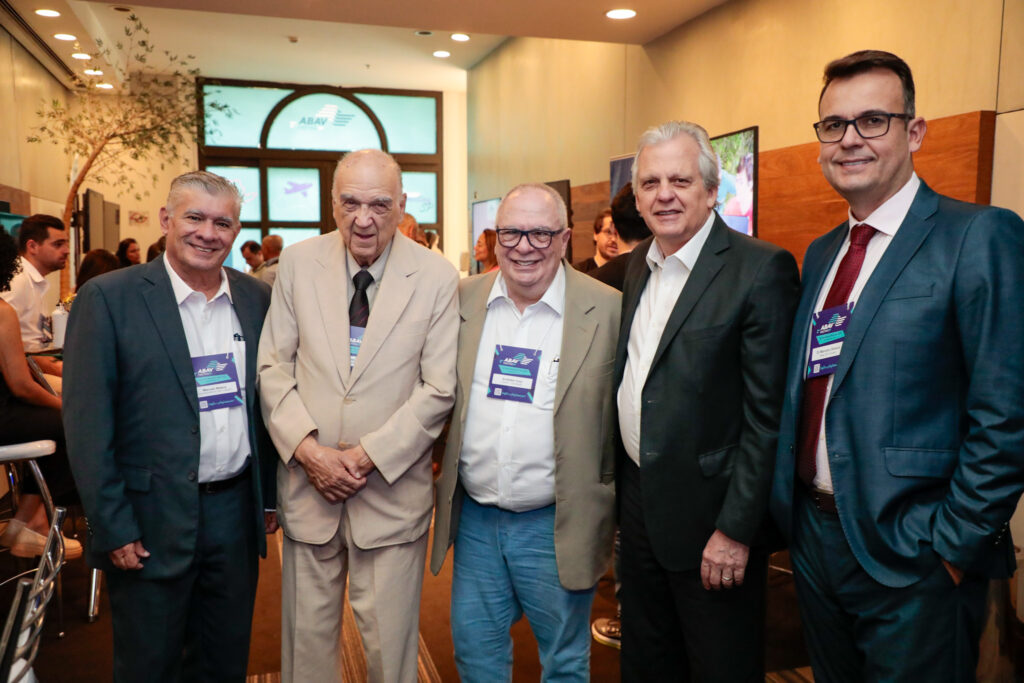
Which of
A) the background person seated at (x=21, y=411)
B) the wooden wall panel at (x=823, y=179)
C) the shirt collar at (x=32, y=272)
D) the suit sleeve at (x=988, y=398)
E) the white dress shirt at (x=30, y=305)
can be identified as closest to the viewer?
the suit sleeve at (x=988, y=398)

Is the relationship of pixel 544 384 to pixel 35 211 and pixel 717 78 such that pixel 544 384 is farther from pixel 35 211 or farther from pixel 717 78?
pixel 35 211

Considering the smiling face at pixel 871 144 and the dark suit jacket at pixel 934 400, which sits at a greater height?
the smiling face at pixel 871 144

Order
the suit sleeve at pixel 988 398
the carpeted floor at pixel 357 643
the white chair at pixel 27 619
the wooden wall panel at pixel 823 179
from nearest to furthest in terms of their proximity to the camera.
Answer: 1. the white chair at pixel 27 619
2. the suit sleeve at pixel 988 398
3. the carpeted floor at pixel 357 643
4. the wooden wall panel at pixel 823 179

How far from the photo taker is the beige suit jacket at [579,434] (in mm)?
1971

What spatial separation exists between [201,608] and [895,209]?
214 centimetres

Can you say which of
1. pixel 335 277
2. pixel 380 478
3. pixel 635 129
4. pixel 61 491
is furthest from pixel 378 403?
pixel 635 129

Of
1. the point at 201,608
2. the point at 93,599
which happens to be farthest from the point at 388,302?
the point at 93,599

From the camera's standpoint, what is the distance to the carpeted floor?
291 cm

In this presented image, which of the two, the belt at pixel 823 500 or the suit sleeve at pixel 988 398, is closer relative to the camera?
the suit sleeve at pixel 988 398

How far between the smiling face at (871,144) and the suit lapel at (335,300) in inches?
50.9

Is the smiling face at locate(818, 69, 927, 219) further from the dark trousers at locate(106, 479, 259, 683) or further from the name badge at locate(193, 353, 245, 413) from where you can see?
the dark trousers at locate(106, 479, 259, 683)

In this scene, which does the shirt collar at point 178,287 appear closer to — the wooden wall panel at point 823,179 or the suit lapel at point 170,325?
the suit lapel at point 170,325

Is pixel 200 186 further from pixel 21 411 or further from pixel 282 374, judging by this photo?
pixel 21 411

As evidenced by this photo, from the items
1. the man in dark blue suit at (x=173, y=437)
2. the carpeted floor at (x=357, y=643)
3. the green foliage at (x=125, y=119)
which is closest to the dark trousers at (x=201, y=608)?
the man in dark blue suit at (x=173, y=437)
